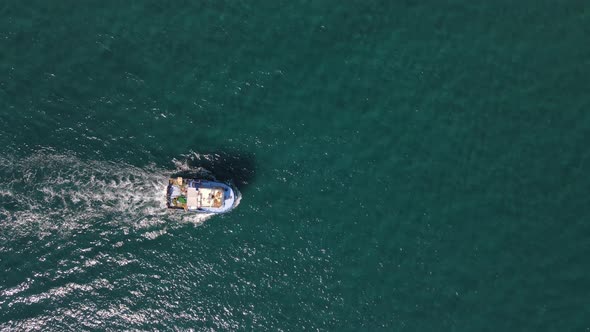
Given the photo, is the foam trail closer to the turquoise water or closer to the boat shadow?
the turquoise water

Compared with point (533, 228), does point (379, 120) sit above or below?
above

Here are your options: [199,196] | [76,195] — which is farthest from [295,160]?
[76,195]

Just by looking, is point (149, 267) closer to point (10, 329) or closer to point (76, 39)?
point (10, 329)

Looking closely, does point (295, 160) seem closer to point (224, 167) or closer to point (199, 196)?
point (224, 167)

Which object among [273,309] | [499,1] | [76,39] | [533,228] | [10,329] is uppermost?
[499,1]

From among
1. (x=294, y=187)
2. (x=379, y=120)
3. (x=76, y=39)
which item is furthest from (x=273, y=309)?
(x=76, y=39)
